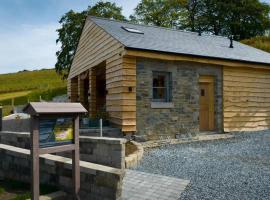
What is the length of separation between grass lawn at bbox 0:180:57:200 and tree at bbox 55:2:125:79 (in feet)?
80.3

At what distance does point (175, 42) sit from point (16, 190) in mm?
9823

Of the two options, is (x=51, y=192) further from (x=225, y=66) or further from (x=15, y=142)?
(x=225, y=66)

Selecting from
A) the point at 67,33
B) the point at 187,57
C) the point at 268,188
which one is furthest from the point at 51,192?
the point at 67,33

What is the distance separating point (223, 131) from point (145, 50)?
5305mm

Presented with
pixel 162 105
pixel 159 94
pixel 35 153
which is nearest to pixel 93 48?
pixel 159 94

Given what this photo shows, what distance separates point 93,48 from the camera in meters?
15.7

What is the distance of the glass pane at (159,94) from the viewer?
1228 centimetres

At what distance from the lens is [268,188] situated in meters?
5.81

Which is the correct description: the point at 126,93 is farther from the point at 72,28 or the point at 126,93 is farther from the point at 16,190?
the point at 72,28

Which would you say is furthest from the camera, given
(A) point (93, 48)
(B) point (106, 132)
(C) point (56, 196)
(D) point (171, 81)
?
(A) point (93, 48)

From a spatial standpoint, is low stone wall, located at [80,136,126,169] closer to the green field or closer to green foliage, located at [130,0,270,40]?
the green field

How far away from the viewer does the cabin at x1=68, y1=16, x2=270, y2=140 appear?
1154cm

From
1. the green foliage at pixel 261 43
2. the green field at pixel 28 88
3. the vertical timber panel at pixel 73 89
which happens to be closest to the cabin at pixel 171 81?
the vertical timber panel at pixel 73 89

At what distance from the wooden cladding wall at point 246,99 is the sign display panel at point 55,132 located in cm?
990
